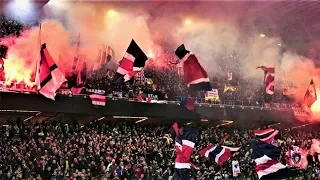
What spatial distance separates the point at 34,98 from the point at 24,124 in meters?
1.24

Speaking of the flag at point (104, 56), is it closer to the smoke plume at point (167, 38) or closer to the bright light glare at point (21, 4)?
the smoke plume at point (167, 38)

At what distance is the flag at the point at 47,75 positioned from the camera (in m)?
17.8

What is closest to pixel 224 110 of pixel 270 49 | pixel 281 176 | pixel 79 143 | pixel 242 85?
pixel 242 85

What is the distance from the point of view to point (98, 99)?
73.2 ft

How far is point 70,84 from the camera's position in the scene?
22.3 meters

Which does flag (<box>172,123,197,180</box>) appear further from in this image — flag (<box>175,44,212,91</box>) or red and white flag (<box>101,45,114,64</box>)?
red and white flag (<box>101,45,114,64</box>)

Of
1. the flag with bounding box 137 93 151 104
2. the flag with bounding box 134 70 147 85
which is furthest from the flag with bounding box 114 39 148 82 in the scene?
the flag with bounding box 134 70 147 85

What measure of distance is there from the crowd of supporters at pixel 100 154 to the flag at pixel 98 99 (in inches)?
36.1

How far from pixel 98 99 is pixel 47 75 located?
14.3 feet

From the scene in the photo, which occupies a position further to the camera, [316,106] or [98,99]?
[316,106]

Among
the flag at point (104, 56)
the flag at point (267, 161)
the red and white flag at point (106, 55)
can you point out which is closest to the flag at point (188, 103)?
the red and white flag at point (106, 55)

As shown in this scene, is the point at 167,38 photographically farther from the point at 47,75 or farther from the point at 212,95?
the point at 47,75

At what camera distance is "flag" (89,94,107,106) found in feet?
72.8

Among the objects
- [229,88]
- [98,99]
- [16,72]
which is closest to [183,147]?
[98,99]
